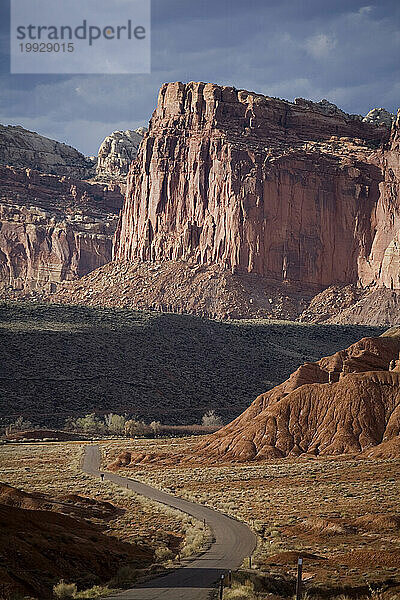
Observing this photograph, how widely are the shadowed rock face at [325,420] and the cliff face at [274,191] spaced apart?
84.1 metres

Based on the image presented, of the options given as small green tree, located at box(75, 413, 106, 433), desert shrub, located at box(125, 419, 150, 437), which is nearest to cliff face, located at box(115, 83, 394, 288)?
desert shrub, located at box(125, 419, 150, 437)

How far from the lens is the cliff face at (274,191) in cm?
14662

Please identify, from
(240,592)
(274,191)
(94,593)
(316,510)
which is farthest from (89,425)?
(274,191)

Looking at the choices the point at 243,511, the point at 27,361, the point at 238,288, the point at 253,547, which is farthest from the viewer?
the point at 238,288

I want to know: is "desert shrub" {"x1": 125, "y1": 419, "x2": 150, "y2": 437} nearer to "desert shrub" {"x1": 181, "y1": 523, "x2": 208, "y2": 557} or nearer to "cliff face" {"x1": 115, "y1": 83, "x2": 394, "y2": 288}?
"desert shrub" {"x1": 181, "y1": 523, "x2": 208, "y2": 557}

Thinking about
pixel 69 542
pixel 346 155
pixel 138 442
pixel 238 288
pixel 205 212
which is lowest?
pixel 138 442

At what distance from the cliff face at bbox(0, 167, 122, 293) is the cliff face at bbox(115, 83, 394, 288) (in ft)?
102

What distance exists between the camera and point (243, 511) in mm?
39312

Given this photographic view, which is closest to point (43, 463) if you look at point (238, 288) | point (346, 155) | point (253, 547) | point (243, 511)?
point (243, 511)

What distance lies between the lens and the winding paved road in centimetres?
2277

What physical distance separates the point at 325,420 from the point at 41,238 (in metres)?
139

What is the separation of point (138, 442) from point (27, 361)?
80.8ft

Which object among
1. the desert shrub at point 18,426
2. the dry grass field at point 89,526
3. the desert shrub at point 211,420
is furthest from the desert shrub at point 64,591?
the desert shrub at point 211,420

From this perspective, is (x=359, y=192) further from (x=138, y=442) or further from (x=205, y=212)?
(x=138, y=442)
